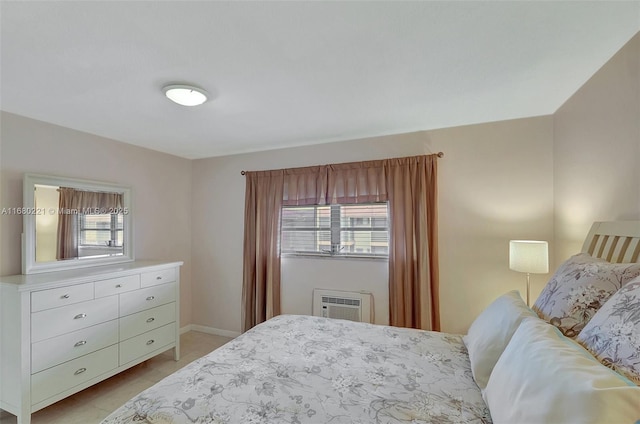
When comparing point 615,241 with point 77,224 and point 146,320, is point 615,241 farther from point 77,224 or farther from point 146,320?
point 77,224

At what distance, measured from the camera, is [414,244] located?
2842 millimetres

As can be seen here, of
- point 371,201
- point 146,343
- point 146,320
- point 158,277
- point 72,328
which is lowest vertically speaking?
point 146,343

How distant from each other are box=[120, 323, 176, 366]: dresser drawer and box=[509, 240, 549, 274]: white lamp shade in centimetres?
338

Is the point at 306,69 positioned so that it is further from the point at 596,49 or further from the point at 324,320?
the point at 324,320

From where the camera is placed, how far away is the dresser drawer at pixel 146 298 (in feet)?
8.54

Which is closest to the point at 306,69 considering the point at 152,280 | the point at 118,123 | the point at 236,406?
the point at 236,406

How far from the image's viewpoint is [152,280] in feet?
9.40

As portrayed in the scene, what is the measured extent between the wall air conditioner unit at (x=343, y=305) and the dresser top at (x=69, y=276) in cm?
174

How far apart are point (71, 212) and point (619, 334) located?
3.81 m

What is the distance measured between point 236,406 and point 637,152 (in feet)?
7.44

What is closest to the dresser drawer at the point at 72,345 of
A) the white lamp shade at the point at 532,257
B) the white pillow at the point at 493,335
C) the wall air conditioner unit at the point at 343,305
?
the wall air conditioner unit at the point at 343,305

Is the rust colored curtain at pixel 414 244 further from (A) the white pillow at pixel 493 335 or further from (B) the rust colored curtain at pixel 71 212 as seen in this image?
(B) the rust colored curtain at pixel 71 212

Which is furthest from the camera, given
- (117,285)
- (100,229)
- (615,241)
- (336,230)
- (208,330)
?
(208,330)

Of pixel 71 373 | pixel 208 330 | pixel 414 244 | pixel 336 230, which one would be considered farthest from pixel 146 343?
pixel 414 244
